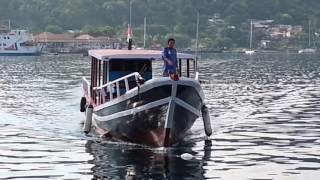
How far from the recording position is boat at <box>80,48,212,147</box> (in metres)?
27.8


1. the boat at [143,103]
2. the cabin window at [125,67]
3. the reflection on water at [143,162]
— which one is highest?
the cabin window at [125,67]

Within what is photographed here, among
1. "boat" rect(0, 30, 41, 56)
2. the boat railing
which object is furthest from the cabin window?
"boat" rect(0, 30, 41, 56)

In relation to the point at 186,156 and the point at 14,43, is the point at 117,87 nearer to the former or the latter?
the point at 186,156

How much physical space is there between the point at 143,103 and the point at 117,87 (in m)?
1.95

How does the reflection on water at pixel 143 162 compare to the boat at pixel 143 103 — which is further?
the boat at pixel 143 103

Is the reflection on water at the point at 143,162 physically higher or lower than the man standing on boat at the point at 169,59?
lower

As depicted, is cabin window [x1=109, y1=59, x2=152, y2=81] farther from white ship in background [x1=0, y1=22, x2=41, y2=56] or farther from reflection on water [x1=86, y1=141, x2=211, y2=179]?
white ship in background [x1=0, y1=22, x2=41, y2=56]

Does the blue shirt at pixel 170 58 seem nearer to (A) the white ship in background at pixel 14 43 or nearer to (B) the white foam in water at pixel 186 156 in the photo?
(B) the white foam in water at pixel 186 156

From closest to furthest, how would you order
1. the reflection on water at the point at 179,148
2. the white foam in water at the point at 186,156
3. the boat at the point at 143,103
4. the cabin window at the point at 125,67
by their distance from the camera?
the reflection on water at the point at 179,148 → the white foam in water at the point at 186,156 → the boat at the point at 143,103 → the cabin window at the point at 125,67

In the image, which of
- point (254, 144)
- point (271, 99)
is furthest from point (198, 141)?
point (271, 99)

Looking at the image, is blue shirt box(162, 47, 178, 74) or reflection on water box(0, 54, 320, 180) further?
blue shirt box(162, 47, 178, 74)

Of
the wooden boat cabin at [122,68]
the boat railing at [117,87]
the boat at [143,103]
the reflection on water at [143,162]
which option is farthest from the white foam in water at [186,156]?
the wooden boat cabin at [122,68]

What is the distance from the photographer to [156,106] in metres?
27.8

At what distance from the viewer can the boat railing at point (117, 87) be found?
28.8 m
